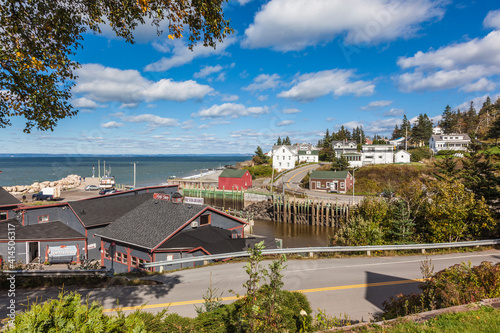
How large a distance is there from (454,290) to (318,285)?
19.8 ft

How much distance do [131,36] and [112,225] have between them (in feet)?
67.8

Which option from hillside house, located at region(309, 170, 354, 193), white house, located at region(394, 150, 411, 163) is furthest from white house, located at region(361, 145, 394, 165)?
hillside house, located at region(309, 170, 354, 193)

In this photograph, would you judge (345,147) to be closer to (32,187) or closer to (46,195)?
(46,195)

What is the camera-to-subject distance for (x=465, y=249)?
17.8 metres

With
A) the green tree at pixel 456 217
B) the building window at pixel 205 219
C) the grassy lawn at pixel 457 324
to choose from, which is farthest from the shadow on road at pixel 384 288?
the building window at pixel 205 219

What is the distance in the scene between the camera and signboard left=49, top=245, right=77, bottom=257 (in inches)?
932

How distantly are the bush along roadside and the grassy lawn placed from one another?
923mm

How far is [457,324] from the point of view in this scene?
19.6 feet

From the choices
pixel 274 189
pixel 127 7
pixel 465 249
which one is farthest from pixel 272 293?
pixel 274 189

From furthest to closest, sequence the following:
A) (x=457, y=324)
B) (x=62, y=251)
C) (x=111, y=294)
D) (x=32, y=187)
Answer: (x=32, y=187) → (x=62, y=251) → (x=111, y=294) → (x=457, y=324)

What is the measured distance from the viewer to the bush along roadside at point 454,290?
741cm

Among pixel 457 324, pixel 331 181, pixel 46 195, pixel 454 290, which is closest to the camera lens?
pixel 457 324

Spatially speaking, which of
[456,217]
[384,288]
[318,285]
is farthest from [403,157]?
[318,285]

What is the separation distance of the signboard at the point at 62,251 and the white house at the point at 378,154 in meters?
81.3
